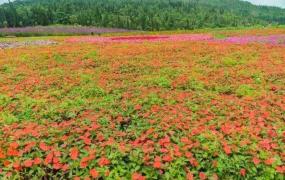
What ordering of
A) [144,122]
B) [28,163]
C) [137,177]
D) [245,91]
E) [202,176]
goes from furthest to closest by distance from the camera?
[245,91], [144,122], [28,163], [202,176], [137,177]

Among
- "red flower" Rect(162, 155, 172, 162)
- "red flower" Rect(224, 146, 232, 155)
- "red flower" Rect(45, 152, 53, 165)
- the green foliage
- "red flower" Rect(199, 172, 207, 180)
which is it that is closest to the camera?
"red flower" Rect(199, 172, 207, 180)

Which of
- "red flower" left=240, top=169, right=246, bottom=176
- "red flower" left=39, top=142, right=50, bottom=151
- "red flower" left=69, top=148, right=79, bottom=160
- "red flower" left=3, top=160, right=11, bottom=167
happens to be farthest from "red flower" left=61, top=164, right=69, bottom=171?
"red flower" left=240, top=169, right=246, bottom=176

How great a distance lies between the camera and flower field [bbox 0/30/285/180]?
7520 mm

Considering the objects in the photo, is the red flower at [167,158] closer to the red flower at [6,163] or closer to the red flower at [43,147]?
the red flower at [43,147]

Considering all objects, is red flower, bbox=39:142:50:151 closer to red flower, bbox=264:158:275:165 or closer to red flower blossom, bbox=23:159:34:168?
red flower blossom, bbox=23:159:34:168

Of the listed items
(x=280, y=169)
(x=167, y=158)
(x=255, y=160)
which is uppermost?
(x=167, y=158)

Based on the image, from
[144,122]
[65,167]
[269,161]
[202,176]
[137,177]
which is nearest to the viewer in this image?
[137,177]

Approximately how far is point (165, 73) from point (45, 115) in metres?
6.04

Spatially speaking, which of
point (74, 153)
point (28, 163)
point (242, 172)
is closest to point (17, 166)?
point (28, 163)

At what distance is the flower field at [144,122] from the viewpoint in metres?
7.52

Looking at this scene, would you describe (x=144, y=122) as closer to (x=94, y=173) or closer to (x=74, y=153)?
(x=74, y=153)

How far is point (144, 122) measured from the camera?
31.0 feet

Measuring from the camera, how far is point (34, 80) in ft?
46.1

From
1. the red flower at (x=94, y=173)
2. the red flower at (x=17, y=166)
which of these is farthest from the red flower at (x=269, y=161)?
the red flower at (x=17, y=166)
